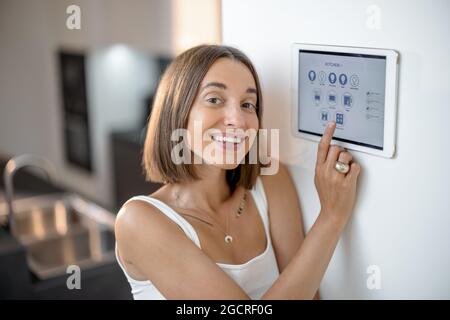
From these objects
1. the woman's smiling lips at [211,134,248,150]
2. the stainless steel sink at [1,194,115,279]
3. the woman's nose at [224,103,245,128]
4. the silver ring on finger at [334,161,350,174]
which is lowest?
the stainless steel sink at [1,194,115,279]

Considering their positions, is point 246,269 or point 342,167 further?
point 246,269

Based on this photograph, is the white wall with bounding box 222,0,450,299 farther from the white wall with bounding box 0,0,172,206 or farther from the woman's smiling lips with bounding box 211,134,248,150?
the white wall with bounding box 0,0,172,206

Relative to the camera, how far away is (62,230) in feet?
7.63

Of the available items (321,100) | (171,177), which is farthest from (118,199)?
(321,100)

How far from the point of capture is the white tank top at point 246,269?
34.8 inches

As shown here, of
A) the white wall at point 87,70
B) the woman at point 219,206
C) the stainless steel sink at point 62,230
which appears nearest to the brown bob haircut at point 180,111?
the woman at point 219,206

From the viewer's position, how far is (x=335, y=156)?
0.80 meters

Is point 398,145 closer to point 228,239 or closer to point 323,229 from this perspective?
point 323,229

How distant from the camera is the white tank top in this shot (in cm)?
88

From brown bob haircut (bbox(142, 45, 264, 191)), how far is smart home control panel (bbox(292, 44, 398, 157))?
0.27 ft

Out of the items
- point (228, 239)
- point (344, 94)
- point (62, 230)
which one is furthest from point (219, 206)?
point (62, 230)

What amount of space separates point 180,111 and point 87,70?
8.29 feet

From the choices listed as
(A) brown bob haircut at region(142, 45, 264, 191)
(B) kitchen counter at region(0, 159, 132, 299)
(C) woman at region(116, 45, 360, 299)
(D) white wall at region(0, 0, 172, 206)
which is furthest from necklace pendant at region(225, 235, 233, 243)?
(D) white wall at region(0, 0, 172, 206)

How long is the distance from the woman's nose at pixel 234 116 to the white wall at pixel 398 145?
0.39 feet
